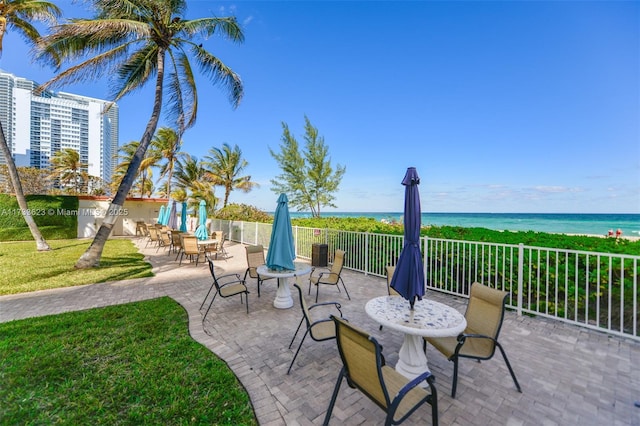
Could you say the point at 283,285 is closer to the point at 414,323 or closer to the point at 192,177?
the point at 414,323

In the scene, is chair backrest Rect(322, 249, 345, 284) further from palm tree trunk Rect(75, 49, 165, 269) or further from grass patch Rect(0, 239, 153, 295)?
palm tree trunk Rect(75, 49, 165, 269)

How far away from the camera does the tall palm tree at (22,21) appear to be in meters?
9.84

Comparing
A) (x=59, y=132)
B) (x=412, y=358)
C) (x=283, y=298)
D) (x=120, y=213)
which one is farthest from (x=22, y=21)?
(x=59, y=132)

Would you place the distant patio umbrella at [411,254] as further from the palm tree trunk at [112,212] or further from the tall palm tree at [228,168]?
the tall palm tree at [228,168]

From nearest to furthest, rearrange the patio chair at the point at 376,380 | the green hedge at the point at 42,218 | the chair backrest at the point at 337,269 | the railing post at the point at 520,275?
the patio chair at the point at 376,380 → the railing post at the point at 520,275 → the chair backrest at the point at 337,269 → the green hedge at the point at 42,218

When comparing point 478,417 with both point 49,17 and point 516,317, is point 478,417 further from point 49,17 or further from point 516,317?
point 49,17

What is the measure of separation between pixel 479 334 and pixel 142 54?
13.4m

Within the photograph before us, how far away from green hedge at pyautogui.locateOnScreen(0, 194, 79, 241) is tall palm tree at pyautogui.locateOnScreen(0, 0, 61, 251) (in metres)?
5.82

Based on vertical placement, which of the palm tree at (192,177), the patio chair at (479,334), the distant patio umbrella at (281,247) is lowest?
the patio chair at (479,334)

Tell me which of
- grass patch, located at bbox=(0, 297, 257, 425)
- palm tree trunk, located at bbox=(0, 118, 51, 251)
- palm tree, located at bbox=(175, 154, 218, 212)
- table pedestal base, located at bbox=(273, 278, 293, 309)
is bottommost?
grass patch, located at bbox=(0, 297, 257, 425)

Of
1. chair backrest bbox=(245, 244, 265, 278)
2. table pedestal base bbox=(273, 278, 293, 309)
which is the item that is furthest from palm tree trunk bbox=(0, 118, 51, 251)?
table pedestal base bbox=(273, 278, 293, 309)

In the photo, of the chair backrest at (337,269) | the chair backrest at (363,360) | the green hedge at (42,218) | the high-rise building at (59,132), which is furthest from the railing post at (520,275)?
the high-rise building at (59,132)

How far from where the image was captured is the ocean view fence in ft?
12.8

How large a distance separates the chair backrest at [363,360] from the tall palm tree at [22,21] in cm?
1472
